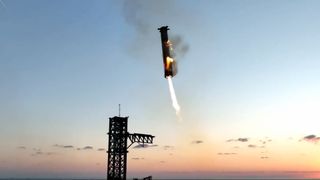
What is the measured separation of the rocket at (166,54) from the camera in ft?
142

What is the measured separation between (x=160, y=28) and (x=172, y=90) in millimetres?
13360

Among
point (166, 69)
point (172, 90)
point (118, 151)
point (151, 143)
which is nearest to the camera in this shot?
point (166, 69)

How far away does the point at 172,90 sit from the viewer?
5556cm

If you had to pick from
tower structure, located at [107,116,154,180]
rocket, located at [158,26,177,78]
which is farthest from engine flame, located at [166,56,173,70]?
tower structure, located at [107,116,154,180]

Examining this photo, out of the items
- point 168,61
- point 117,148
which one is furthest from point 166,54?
point 117,148

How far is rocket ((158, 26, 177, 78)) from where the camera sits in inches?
1702

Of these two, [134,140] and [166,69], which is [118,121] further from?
[166,69]

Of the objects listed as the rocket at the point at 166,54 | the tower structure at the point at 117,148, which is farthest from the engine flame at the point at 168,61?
the tower structure at the point at 117,148

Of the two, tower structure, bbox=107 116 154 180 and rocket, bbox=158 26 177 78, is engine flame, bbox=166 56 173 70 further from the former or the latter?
tower structure, bbox=107 116 154 180

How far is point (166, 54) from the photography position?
4328 centimetres

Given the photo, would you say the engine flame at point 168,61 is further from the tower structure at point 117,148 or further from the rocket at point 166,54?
the tower structure at point 117,148

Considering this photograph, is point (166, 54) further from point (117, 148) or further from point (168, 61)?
point (117, 148)

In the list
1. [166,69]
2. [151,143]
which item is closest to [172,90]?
[166,69]

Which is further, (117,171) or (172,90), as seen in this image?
(117,171)
